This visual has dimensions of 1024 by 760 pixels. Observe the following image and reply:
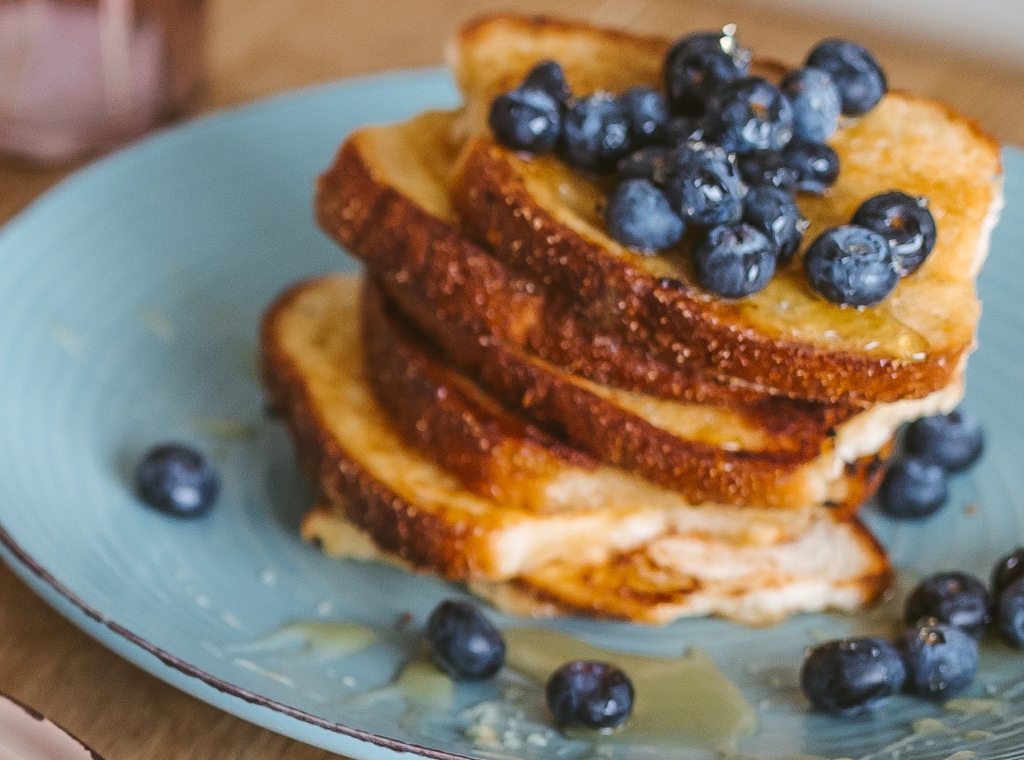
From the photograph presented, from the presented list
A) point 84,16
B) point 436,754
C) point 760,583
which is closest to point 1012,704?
point 760,583

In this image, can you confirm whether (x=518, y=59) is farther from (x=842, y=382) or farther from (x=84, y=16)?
(x=84, y=16)

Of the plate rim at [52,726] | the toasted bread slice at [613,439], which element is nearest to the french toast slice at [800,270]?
the toasted bread slice at [613,439]

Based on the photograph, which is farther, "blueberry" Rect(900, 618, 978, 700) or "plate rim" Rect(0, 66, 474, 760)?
"blueberry" Rect(900, 618, 978, 700)

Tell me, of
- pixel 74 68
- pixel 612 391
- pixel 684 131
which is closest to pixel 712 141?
pixel 684 131

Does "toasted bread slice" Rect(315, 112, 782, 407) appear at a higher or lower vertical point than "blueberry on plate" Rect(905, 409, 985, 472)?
higher

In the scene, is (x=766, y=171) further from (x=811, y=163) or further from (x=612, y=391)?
(x=612, y=391)

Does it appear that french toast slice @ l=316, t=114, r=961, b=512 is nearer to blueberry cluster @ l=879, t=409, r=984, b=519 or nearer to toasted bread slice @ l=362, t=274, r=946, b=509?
toasted bread slice @ l=362, t=274, r=946, b=509

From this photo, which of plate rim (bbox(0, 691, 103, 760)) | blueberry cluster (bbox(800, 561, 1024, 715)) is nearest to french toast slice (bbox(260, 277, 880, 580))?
blueberry cluster (bbox(800, 561, 1024, 715))
